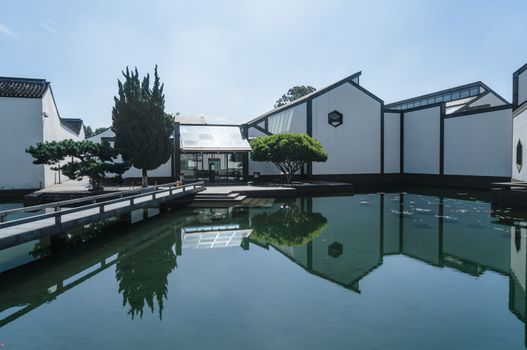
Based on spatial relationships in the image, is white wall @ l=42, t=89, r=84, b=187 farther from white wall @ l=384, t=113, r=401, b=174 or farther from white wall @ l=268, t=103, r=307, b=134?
white wall @ l=384, t=113, r=401, b=174

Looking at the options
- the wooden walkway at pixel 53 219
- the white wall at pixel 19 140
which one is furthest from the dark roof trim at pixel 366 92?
the white wall at pixel 19 140

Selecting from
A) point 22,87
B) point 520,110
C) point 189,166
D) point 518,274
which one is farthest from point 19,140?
point 520,110

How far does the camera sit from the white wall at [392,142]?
38.8m

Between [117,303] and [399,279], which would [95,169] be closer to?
[117,303]

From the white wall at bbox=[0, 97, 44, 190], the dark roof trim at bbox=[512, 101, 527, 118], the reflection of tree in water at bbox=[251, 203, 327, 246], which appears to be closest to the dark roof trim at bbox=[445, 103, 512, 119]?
the dark roof trim at bbox=[512, 101, 527, 118]

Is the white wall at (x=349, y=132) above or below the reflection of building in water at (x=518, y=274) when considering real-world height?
above

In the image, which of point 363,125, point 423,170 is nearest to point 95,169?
point 363,125

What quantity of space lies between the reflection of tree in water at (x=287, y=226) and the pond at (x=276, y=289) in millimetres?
108

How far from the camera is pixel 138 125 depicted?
24.5 m

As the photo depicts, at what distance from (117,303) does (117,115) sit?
2027 centimetres

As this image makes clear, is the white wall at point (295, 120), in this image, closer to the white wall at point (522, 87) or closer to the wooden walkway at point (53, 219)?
the white wall at point (522, 87)

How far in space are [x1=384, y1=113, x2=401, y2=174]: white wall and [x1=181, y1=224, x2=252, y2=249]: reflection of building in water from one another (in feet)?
91.0

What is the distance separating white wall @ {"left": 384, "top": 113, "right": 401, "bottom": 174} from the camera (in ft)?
127

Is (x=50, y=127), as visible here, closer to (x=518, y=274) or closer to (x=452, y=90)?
(x=518, y=274)
